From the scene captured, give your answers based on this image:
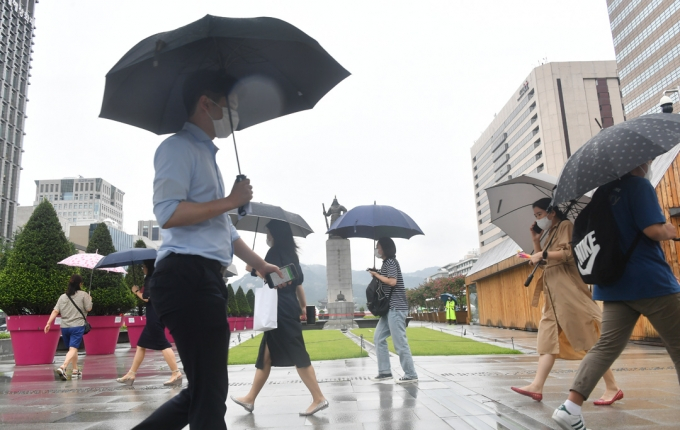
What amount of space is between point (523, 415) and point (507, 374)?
9.86ft

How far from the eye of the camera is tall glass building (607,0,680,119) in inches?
2381

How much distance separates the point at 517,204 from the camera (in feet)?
20.2

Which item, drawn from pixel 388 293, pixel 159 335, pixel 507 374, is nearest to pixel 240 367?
pixel 159 335

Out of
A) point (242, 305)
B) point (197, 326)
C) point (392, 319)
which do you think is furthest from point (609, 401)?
point (242, 305)

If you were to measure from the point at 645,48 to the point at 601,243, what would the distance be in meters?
74.9

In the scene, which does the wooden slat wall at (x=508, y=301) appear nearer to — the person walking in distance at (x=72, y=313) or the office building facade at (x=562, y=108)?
the person walking in distance at (x=72, y=313)

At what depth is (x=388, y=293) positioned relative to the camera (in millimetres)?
6859

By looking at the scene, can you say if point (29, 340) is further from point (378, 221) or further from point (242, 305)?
point (242, 305)

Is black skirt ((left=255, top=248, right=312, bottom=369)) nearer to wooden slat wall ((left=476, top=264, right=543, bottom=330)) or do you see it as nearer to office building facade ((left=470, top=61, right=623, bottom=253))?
wooden slat wall ((left=476, top=264, right=543, bottom=330))

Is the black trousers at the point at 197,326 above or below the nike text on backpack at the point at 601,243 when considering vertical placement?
below

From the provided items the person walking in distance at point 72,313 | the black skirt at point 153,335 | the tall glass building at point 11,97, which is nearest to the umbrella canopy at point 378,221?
the black skirt at point 153,335

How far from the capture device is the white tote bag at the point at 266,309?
15.6 feet

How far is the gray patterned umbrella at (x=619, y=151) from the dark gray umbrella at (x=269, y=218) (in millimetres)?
2959

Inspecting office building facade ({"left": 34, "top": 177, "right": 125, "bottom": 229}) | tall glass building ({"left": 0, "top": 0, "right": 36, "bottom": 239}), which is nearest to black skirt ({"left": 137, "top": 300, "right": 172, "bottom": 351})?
tall glass building ({"left": 0, "top": 0, "right": 36, "bottom": 239})
